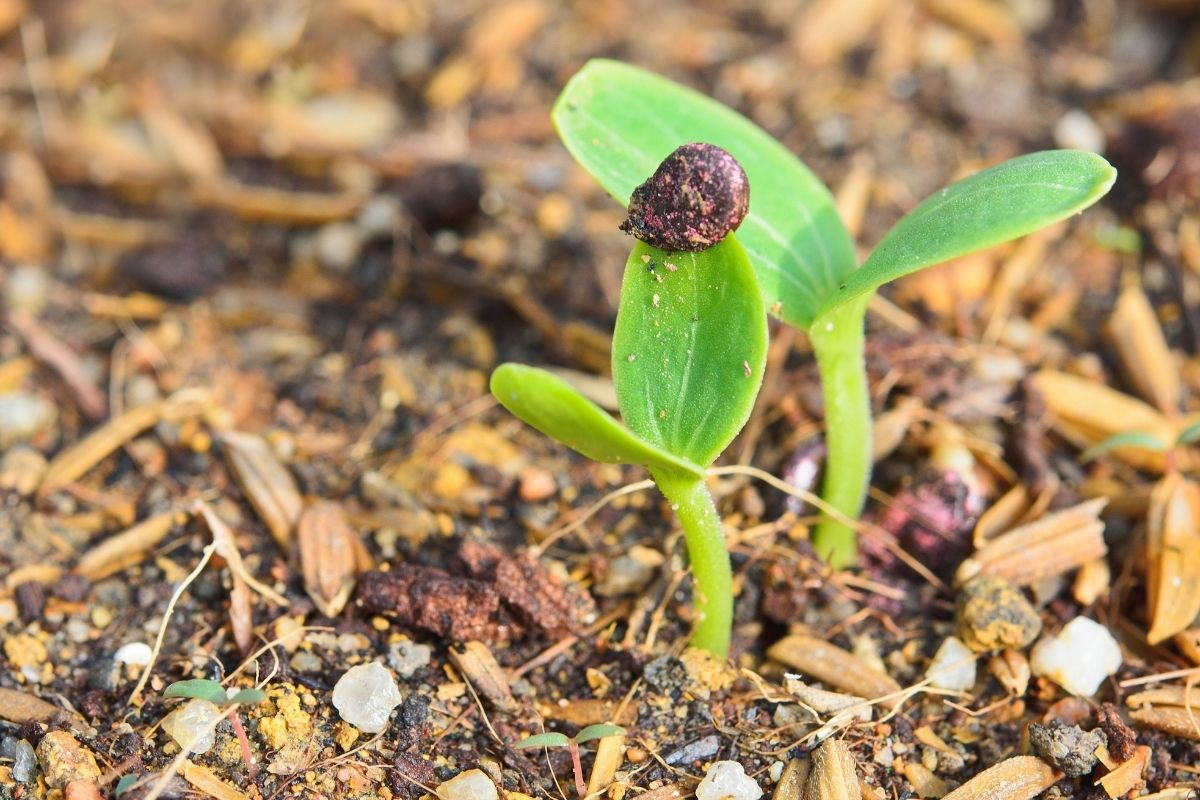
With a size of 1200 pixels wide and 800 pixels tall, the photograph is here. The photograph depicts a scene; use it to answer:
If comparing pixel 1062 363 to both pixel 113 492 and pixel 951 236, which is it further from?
pixel 113 492

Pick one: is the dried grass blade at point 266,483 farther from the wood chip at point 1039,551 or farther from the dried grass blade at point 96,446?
the wood chip at point 1039,551

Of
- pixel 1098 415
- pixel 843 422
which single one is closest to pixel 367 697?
pixel 843 422

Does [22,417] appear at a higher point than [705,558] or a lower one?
lower

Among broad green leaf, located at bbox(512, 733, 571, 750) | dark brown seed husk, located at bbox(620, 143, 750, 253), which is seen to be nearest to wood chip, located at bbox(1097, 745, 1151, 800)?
broad green leaf, located at bbox(512, 733, 571, 750)

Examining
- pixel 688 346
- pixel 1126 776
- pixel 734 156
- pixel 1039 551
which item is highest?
pixel 734 156

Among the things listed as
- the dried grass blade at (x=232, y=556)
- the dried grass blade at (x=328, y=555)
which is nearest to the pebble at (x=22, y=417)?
the dried grass blade at (x=232, y=556)

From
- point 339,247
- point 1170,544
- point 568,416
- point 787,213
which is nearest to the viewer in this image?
point 568,416

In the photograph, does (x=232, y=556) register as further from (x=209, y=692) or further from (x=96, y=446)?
(x=96, y=446)
